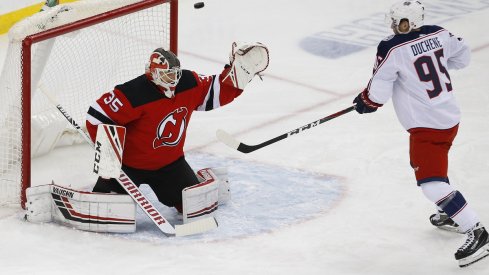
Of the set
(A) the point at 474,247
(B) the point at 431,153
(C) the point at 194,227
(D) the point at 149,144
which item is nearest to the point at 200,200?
(C) the point at 194,227

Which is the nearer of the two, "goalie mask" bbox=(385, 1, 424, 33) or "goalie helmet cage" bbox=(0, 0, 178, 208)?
"goalie mask" bbox=(385, 1, 424, 33)

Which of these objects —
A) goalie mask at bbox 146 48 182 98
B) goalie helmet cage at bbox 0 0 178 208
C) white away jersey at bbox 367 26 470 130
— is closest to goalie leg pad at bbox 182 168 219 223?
goalie mask at bbox 146 48 182 98

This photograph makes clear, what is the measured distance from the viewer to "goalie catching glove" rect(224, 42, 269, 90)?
4.12 meters

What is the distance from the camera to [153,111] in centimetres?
402

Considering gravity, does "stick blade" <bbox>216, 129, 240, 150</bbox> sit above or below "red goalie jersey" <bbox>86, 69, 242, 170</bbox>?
below

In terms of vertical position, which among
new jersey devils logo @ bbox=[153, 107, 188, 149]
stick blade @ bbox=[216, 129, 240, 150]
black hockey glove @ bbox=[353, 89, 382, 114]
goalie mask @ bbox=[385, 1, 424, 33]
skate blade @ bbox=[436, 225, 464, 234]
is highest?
goalie mask @ bbox=[385, 1, 424, 33]

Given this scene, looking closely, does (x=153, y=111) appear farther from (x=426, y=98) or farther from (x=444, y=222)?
(x=444, y=222)

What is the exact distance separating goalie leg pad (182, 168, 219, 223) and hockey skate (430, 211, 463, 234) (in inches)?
29.6

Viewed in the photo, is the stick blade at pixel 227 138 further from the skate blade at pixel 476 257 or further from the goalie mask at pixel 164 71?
the skate blade at pixel 476 257

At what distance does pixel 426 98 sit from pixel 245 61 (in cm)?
67

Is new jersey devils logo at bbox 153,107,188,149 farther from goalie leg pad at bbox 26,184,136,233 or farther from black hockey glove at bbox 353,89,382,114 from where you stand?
black hockey glove at bbox 353,89,382,114

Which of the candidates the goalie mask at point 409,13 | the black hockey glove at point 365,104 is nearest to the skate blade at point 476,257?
the black hockey glove at point 365,104

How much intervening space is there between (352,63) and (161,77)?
7.61ft

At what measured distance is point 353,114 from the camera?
535cm
